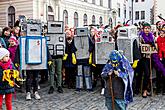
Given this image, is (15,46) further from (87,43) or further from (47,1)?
(47,1)

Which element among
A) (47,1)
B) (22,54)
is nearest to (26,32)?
(22,54)

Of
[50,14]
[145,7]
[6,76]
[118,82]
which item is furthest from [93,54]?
[145,7]

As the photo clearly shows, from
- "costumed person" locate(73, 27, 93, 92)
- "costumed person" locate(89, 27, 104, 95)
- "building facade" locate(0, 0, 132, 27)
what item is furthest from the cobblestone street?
"building facade" locate(0, 0, 132, 27)

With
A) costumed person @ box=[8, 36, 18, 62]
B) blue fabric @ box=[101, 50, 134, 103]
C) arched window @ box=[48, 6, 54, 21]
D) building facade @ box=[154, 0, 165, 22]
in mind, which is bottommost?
blue fabric @ box=[101, 50, 134, 103]

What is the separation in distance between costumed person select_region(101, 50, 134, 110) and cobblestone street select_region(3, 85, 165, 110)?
2.11 metres

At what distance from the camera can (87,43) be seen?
10.5 metres

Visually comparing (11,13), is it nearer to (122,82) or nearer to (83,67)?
(83,67)

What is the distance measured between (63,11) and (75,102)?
32472 mm

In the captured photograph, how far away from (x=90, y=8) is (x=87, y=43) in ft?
126

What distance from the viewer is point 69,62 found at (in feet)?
36.0

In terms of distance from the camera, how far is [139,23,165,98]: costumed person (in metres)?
9.69

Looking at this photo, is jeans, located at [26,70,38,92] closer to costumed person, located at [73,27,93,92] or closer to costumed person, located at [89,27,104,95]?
costumed person, located at [73,27,93,92]

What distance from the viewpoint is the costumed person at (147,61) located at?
9.69m

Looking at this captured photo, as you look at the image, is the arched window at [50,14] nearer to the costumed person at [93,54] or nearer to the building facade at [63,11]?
the building facade at [63,11]
